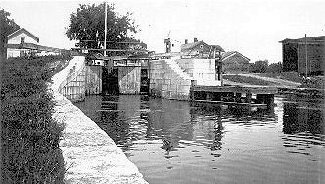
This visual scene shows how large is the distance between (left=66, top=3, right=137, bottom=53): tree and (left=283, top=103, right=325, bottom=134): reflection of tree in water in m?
34.7

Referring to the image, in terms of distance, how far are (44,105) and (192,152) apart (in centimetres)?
464

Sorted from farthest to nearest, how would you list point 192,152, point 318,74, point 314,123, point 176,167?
point 318,74 < point 314,123 < point 192,152 < point 176,167

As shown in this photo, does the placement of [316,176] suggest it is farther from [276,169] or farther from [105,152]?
[105,152]

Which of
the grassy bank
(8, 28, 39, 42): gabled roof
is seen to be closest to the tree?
Answer: (8, 28, 39, 42): gabled roof

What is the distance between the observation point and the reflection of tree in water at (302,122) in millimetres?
15781

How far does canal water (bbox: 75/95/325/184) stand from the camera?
27.6ft

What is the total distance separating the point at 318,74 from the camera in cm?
5000

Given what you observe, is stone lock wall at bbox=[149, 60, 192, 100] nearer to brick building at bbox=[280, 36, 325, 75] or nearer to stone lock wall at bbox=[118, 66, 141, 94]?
stone lock wall at bbox=[118, 66, 141, 94]

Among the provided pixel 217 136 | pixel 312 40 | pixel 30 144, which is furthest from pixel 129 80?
pixel 30 144

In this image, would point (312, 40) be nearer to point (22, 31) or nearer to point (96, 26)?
point (96, 26)

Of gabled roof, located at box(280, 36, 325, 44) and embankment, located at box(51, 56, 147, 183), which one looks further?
gabled roof, located at box(280, 36, 325, 44)

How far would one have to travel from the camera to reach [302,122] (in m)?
18.1

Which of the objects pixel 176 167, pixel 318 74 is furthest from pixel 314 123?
pixel 318 74

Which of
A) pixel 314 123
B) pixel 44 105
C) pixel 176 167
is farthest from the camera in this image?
pixel 314 123
